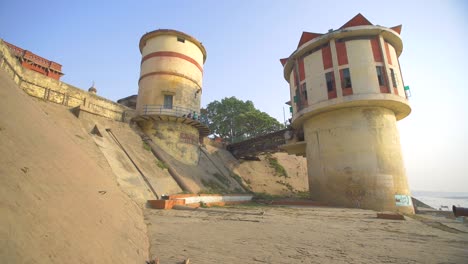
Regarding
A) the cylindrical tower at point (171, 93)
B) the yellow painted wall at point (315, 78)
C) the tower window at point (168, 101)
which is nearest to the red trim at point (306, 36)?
the yellow painted wall at point (315, 78)

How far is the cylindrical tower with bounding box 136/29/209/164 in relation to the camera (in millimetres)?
21953

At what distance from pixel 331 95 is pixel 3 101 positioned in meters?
20.0

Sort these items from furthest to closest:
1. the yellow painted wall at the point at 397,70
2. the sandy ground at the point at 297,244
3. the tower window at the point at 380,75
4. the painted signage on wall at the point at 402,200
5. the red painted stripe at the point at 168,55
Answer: the red painted stripe at the point at 168,55
the yellow painted wall at the point at 397,70
the tower window at the point at 380,75
the painted signage on wall at the point at 402,200
the sandy ground at the point at 297,244

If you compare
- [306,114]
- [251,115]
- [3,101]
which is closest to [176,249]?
[3,101]

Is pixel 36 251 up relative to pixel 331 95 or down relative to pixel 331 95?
down

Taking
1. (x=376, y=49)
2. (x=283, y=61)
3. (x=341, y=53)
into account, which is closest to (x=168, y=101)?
(x=283, y=61)

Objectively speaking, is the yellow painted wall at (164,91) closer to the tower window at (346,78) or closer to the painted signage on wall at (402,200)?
the tower window at (346,78)

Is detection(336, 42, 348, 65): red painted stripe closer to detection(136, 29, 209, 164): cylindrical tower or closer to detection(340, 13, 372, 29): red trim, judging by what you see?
detection(340, 13, 372, 29): red trim

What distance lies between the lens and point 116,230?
17.2ft

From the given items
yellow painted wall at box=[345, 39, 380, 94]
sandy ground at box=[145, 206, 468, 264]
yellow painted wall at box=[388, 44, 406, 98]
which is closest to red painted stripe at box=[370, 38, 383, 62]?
yellow painted wall at box=[345, 39, 380, 94]

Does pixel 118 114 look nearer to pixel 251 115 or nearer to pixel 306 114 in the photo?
pixel 306 114

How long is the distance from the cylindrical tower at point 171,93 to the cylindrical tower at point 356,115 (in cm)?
1095

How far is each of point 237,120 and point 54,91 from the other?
97.6 ft

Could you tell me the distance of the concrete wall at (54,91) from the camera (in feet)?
44.7
